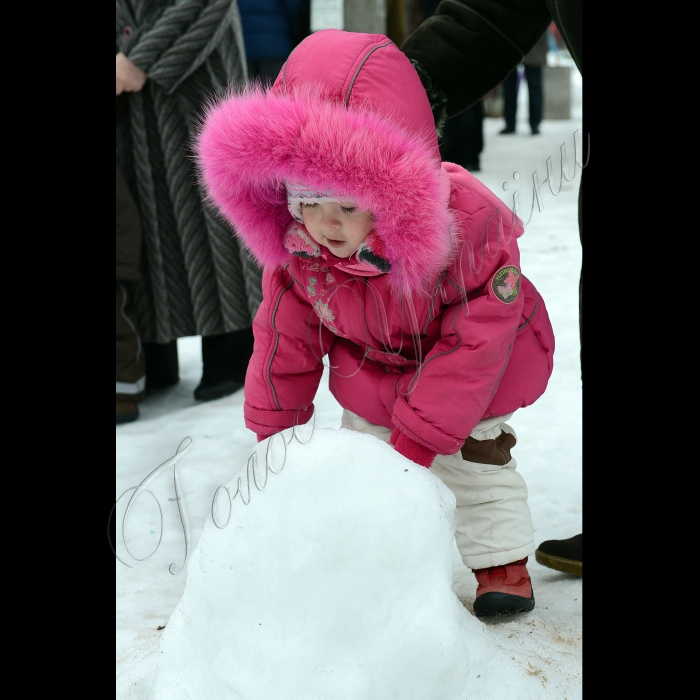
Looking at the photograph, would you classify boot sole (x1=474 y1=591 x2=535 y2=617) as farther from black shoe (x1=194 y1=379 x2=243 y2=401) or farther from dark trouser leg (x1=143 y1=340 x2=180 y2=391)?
dark trouser leg (x1=143 y1=340 x2=180 y2=391)

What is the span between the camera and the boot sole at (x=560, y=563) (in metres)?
1.81

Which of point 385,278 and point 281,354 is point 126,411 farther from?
point 385,278

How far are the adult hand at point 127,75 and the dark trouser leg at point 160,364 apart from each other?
3.06 feet

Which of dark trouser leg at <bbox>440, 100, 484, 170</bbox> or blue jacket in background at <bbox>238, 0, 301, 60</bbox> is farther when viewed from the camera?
dark trouser leg at <bbox>440, 100, 484, 170</bbox>

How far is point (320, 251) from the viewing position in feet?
5.08

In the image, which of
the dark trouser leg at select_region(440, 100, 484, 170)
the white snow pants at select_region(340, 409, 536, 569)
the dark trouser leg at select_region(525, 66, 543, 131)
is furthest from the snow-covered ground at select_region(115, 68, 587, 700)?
the dark trouser leg at select_region(525, 66, 543, 131)

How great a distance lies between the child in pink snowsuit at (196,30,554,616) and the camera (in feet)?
4.49

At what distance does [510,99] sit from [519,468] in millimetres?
6571

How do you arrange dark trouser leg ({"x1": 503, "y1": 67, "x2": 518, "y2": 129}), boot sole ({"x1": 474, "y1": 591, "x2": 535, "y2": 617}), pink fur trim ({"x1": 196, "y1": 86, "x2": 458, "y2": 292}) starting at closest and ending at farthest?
1. pink fur trim ({"x1": 196, "y1": 86, "x2": 458, "y2": 292})
2. boot sole ({"x1": 474, "y1": 591, "x2": 535, "y2": 617})
3. dark trouser leg ({"x1": 503, "y1": 67, "x2": 518, "y2": 129})

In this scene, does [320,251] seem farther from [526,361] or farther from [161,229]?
[161,229]

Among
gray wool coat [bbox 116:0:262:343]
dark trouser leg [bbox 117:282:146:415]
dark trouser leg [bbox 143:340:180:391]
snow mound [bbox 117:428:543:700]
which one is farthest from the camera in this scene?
dark trouser leg [bbox 143:340:180:391]

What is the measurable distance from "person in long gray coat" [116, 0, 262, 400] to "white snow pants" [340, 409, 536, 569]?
135cm

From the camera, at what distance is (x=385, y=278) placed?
1.53m

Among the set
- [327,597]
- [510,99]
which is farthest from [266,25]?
[510,99]
